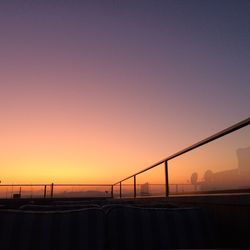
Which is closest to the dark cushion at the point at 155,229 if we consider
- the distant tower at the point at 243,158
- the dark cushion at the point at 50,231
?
the dark cushion at the point at 50,231

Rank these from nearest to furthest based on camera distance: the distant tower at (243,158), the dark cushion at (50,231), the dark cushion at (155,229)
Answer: the dark cushion at (50,231), the dark cushion at (155,229), the distant tower at (243,158)

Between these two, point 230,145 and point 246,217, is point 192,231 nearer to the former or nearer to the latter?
point 246,217

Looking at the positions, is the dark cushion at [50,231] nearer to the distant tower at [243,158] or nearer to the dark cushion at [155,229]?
the dark cushion at [155,229]

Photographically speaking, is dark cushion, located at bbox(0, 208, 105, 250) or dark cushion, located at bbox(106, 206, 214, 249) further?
dark cushion, located at bbox(106, 206, 214, 249)

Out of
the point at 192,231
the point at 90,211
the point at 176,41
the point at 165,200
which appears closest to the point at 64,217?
the point at 90,211

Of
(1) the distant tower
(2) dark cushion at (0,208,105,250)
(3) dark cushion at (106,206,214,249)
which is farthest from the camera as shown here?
(1) the distant tower

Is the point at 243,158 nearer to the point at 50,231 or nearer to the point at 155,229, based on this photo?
the point at 155,229

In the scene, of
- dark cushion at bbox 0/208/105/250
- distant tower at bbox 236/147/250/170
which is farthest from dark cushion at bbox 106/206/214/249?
distant tower at bbox 236/147/250/170

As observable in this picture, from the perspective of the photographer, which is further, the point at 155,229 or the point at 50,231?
the point at 155,229

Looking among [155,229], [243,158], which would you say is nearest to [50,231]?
[155,229]

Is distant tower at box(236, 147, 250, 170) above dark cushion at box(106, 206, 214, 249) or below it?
above

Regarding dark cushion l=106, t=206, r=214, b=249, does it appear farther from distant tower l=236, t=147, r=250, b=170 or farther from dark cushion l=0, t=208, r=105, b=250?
distant tower l=236, t=147, r=250, b=170

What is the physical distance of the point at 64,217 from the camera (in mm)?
2305

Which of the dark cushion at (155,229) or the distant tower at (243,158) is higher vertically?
the distant tower at (243,158)
